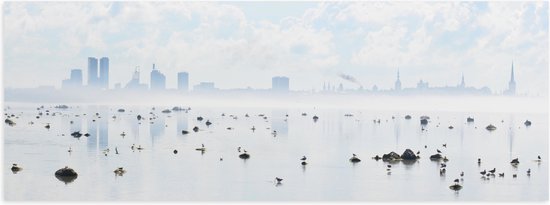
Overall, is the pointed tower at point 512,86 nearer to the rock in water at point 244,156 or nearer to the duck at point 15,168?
the rock in water at point 244,156

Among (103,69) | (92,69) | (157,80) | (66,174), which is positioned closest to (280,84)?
(157,80)

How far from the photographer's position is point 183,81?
6788cm

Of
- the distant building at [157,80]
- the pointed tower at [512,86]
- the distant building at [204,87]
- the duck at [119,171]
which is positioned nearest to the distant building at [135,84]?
the distant building at [157,80]

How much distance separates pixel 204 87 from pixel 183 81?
189cm

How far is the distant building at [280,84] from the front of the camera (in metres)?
63.6

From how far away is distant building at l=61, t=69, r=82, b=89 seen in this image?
6356 centimetres

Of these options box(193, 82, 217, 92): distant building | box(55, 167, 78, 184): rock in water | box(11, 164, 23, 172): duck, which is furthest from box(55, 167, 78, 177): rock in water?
box(193, 82, 217, 92): distant building

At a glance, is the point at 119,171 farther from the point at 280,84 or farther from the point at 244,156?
the point at 244,156

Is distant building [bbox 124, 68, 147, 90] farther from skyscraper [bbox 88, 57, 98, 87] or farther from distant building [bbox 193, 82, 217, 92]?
distant building [bbox 193, 82, 217, 92]

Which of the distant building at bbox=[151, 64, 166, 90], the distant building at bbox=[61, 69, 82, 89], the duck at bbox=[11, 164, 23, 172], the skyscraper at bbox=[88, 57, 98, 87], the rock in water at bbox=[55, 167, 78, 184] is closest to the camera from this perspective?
the rock in water at bbox=[55, 167, 78, 184]

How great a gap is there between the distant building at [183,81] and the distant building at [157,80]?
1.39 m

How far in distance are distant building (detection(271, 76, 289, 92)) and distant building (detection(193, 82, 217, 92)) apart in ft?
16.8

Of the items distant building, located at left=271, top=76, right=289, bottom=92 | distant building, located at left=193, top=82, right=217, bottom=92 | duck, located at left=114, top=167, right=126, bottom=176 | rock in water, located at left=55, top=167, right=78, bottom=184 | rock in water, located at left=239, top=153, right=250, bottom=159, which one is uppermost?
distant building, located at left=193, top=82, right=217, bottom=92

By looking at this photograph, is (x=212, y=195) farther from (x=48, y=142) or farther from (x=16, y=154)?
(x=48, y=142)
